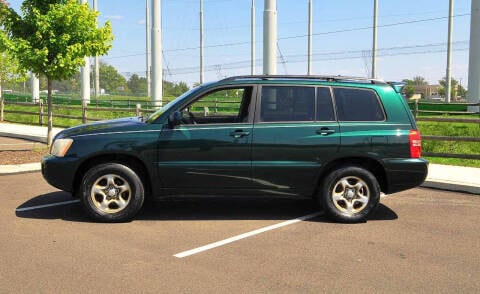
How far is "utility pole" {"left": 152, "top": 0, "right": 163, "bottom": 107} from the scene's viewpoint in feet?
84.4

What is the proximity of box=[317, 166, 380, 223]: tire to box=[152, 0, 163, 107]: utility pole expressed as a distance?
68.7ft

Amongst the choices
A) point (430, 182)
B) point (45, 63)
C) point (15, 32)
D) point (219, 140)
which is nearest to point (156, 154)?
point (219, 140)

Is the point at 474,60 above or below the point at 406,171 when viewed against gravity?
above

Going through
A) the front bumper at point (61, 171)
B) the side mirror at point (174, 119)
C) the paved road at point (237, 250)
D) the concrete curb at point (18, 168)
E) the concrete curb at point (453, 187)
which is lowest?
the paved road at point (237, 250)

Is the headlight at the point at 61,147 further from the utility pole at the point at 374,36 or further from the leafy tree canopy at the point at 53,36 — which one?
the utility pole at the point at 374,36

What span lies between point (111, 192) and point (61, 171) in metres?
0.67

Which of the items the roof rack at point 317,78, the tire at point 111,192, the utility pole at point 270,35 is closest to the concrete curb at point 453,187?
the roof rack at point 317,78

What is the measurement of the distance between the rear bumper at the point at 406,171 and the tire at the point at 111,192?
313cm

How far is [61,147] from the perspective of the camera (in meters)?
6.29

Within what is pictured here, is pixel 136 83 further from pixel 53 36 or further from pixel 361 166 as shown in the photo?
pixel 361 166

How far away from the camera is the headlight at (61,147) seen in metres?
6.26

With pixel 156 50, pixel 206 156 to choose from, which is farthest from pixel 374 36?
pixel 206 156

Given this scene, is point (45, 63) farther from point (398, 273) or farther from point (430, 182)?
point (398, 273)

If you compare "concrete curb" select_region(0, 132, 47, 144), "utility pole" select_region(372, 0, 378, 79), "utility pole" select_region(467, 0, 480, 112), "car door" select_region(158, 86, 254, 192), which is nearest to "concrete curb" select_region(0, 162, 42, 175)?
"car door" select_region(158, 86, 254, 192)
